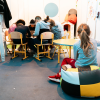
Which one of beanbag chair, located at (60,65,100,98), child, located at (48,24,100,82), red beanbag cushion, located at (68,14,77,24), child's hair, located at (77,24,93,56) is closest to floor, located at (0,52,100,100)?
beanbag chair, located at (60,65,100,98)

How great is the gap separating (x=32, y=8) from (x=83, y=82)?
669cm

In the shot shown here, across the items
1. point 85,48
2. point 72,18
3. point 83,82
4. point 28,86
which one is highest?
point 72,18

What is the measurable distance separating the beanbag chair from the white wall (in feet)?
20.8

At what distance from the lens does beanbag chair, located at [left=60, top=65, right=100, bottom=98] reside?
1471 millimetres

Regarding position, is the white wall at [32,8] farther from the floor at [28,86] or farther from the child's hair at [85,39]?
the child's hair at [85,39]

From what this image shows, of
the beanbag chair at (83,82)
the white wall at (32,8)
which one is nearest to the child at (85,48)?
the beanbag chair at (83,82)

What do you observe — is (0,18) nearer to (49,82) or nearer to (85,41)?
(49,82)

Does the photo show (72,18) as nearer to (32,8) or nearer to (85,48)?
(32,8)

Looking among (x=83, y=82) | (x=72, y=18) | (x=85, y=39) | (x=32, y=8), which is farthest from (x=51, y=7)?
(x=83, y=82)

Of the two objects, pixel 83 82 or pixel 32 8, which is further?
pixel 32 8

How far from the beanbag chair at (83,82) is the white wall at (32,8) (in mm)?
6336

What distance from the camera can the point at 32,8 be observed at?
734cm

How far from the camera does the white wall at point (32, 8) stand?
7101 mm

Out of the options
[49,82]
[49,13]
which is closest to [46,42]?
[49,82]
